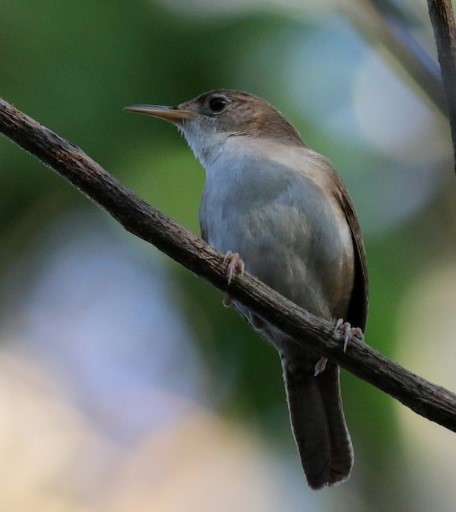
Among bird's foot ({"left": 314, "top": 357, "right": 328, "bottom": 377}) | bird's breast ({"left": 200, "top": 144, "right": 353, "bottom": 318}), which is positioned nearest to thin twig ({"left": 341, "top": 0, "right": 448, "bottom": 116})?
bird's breast ({"left": 200, "top": 144, "right": 353, "bottom": 318})

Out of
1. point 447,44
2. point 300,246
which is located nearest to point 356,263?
point 300,246

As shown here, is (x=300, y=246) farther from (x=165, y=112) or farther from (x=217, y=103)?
(x=217, y=103)

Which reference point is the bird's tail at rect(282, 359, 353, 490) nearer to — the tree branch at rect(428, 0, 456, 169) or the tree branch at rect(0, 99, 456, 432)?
the tree branch at rect(0, 99, 456, 432)

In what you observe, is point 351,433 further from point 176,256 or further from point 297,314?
point 176,256

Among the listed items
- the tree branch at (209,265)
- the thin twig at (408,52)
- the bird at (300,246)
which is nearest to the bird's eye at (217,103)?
the bird at (300,246)

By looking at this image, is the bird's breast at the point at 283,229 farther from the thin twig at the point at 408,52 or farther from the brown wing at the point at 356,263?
the thin twig at the point at 408,52

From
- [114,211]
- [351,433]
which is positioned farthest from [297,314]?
[351,433]

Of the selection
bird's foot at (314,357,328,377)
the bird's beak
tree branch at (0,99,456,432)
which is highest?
the bird's beak
